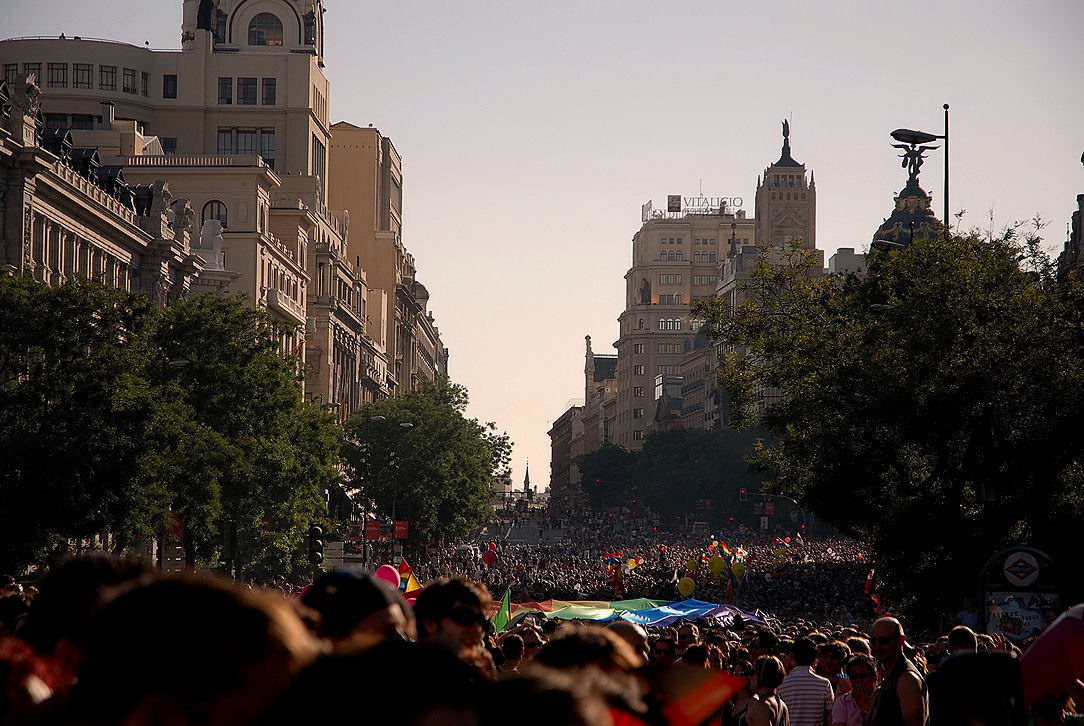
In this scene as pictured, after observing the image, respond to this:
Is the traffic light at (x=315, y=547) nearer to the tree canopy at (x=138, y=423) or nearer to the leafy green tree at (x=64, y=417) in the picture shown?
→ the tree canopy at (x=138, y=423)

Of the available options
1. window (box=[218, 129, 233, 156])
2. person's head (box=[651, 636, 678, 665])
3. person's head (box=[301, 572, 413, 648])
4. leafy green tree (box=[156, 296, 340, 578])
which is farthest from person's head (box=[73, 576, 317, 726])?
window (box=[218, 129, 233, 156])

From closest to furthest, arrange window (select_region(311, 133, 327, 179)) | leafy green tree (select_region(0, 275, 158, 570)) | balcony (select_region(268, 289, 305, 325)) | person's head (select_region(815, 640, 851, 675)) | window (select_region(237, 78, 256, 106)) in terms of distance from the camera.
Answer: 1. person's head (select_region(815, 640, 851, 675))
2. leafy green tree (select_region(0, 275, 158, 570))
3. balcony (select_region(268, 289, 305, 325))
4. window (select_region(237, 78, 256, 106))
5. window (select_region(311, 133, 327, 179))

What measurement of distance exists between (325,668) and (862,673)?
1025 cm

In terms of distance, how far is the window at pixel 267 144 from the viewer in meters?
103

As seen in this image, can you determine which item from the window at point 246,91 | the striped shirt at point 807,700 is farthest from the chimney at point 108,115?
the striped shirt at point 807,700

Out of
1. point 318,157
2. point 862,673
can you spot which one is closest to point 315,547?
point 862,673

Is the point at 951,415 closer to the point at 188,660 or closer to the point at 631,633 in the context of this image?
the point at 631,633

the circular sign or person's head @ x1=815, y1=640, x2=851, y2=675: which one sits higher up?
the circular sign

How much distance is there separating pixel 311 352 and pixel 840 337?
66.3 metres

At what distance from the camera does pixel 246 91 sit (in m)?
104

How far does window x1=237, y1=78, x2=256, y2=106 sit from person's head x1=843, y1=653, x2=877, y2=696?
311ft

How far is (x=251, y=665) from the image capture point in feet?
8.54

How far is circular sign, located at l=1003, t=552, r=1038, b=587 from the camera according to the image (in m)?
20.3

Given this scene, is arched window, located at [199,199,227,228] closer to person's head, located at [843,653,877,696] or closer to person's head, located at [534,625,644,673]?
person's head, located at [843,653,877,696]
